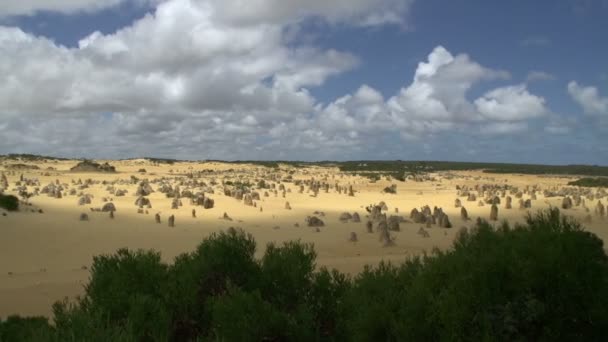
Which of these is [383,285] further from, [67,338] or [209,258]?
[67,338]

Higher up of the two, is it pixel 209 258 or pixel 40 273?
pixel 209 258

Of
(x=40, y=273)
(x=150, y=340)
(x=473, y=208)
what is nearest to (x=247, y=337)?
(x=150, y=340)

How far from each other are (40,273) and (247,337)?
8.21 m

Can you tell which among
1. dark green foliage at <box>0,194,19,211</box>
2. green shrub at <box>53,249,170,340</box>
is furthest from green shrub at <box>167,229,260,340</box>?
dark green foliage at <box>0,194,19,211</box>

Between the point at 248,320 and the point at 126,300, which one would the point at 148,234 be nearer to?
the point at 126,300

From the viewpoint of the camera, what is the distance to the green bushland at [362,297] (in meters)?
3.58

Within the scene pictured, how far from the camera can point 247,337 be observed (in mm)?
4008

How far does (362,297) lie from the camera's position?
4.45m

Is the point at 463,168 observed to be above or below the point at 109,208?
above

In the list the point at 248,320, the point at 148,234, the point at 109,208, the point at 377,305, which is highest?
the point at 377,305

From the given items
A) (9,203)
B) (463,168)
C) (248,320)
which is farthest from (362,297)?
(463,168)

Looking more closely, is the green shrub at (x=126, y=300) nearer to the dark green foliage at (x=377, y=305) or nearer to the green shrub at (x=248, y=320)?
the green shrub at (x=248, y=320)

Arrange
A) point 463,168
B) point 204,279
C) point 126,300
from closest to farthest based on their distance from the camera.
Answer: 1. point 126,300
2. point 204,279
3. point 463,168

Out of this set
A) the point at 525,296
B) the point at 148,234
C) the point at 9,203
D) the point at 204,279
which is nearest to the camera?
the point at 525,296
